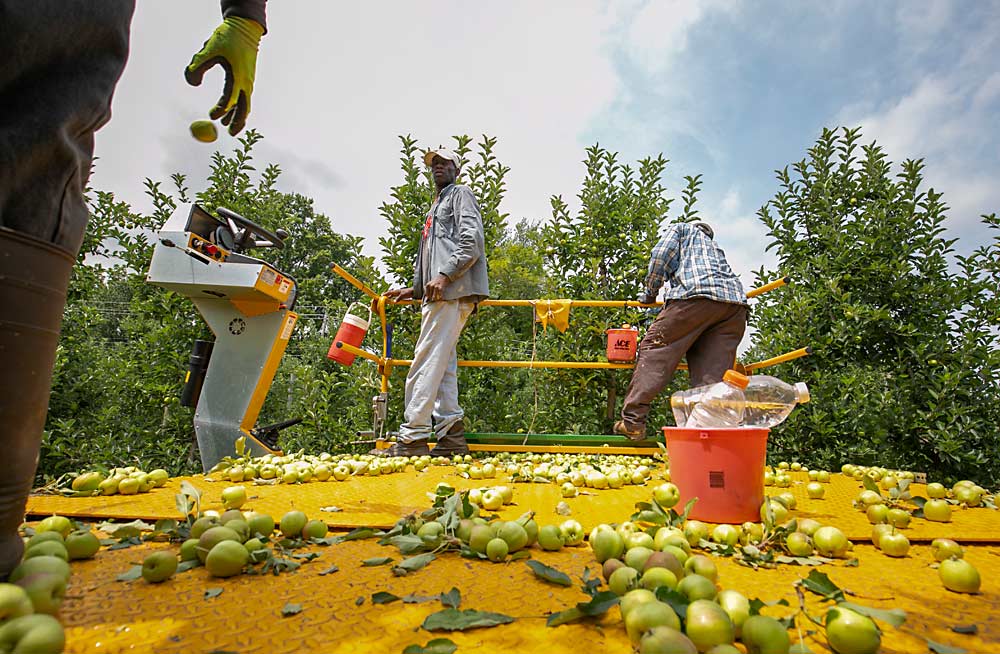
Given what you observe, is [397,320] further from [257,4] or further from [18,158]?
[18,158]

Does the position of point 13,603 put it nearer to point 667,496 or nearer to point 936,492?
point 667,496

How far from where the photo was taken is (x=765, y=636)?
40.3 inches

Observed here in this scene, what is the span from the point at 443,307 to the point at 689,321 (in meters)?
2.13

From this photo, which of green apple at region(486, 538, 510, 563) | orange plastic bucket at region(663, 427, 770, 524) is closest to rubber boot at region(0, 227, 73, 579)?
green apple at region(486, 538, 510, 563)

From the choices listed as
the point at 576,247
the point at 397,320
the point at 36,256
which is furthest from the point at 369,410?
the point at 36,256

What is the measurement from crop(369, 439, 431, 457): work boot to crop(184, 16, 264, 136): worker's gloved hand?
287 centimetres

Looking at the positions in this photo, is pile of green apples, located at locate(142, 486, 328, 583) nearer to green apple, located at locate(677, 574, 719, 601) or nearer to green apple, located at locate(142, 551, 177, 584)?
green apple, located at locate(142, 551, 177, 584)

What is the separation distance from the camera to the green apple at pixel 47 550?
4.50 ft

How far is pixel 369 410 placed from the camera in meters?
5.45

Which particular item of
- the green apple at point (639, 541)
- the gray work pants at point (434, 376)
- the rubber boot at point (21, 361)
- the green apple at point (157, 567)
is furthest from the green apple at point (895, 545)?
the gray work pants at point (434, 376)

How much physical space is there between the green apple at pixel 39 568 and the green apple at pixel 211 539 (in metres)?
0.34

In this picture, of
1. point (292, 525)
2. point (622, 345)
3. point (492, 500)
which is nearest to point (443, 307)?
point (622, 345)

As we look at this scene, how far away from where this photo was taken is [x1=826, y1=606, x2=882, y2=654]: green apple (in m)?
1.05

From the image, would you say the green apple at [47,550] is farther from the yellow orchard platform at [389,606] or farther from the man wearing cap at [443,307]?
the man wearing cap at [443,307]
